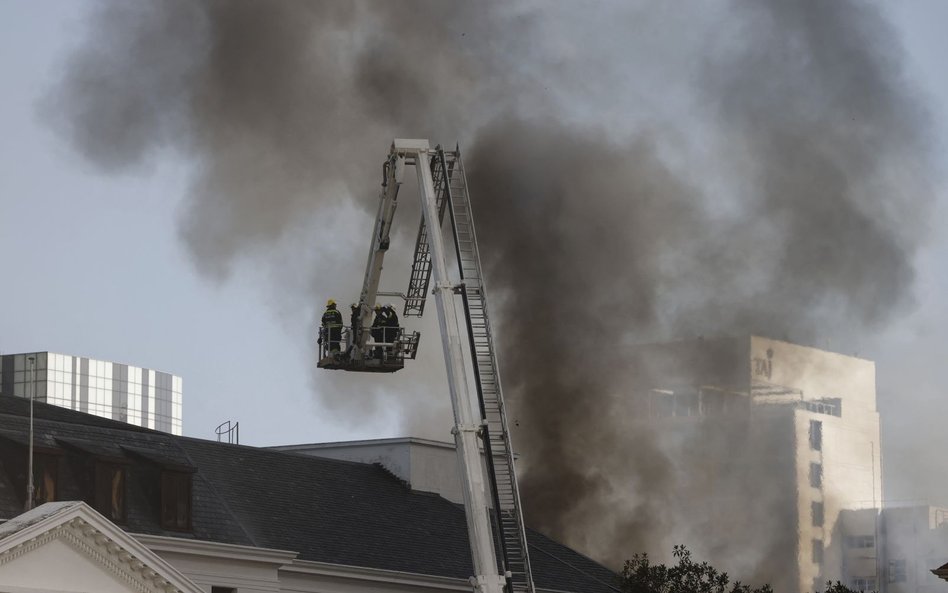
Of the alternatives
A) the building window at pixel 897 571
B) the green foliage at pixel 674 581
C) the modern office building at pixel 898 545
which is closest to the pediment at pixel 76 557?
the green foliage at pixel 674 581

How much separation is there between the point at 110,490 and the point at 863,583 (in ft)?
278

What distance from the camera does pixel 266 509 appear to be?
57.1m

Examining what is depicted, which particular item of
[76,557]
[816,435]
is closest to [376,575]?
[76,557]

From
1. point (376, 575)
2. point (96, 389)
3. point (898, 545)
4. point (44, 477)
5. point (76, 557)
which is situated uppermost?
point (96, 389)

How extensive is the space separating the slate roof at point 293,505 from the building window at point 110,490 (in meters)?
0.34

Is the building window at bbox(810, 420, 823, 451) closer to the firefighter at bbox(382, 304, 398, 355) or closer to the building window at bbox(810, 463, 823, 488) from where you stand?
the building window at bbox(810, 463, 823, 488)

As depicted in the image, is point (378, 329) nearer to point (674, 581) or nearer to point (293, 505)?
point (293, 505)

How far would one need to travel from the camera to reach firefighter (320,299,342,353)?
5469cm

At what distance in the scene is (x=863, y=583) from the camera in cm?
12756

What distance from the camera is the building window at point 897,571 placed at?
130 meters

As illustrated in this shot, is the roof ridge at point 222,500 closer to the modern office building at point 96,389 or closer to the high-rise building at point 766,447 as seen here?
the high-rise building at point 766,447

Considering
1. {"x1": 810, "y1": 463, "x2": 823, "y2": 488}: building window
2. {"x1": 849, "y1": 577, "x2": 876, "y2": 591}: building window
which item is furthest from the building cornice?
{"x1": 849, "y1": 577, "x2": 876, "y2": 591}: building window

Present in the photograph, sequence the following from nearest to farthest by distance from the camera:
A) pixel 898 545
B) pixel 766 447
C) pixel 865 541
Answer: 1. pixel 766 447
2. pixel 898 545
3. pixel 865 541

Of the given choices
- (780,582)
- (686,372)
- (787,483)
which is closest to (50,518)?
(686,372)
